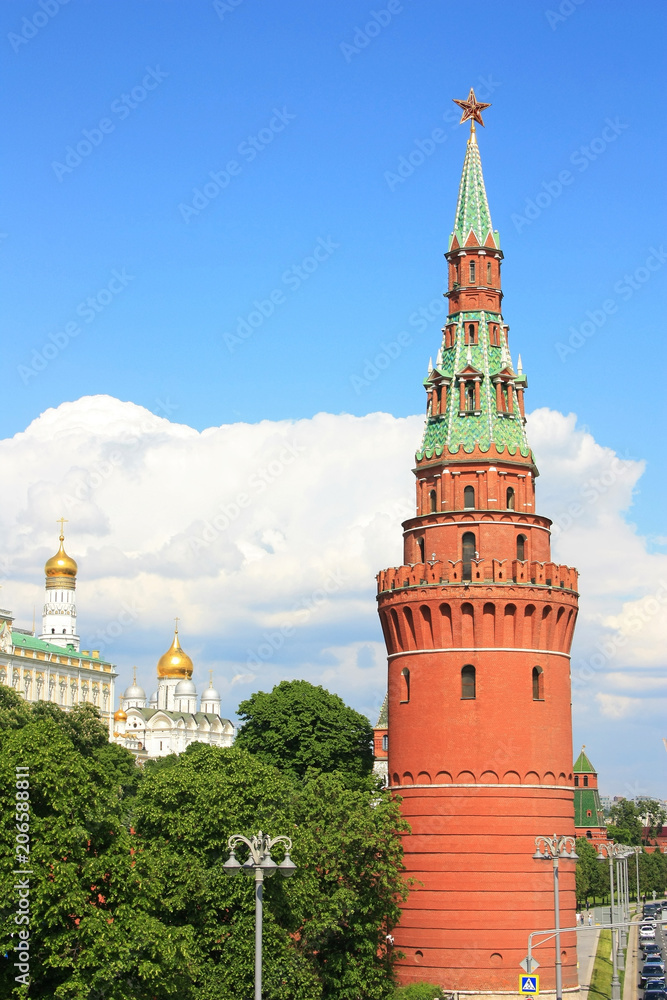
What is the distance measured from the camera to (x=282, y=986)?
48.1 metres

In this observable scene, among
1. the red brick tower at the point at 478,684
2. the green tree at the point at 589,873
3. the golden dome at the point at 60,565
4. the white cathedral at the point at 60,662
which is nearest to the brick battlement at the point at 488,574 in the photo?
the red brick tower at the point at 478,684

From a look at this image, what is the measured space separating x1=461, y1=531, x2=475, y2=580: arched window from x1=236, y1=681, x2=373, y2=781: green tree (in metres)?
19.8

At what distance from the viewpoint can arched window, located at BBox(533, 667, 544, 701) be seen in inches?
2509

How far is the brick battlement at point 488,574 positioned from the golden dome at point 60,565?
127 m

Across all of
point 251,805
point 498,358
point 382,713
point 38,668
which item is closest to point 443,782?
point 251,805

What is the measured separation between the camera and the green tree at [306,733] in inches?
3209

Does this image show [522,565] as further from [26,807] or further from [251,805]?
[26,807]

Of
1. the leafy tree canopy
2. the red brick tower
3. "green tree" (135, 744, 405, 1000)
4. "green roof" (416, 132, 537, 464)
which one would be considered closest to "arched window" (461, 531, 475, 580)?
the red brick tower

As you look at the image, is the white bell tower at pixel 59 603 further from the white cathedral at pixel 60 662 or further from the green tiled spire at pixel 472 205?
the green tiled spire at pixel 472 205

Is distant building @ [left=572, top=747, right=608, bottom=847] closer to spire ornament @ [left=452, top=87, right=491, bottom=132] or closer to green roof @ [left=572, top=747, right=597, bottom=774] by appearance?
green roof @ [left=572, top=747, right=597, bottom=774]

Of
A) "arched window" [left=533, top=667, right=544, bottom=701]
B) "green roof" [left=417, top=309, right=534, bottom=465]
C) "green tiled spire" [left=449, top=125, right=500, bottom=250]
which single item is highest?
"green tiled spire" [left=449, top=125, right=500, bottom=250]

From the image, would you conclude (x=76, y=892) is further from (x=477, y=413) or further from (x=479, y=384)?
(x=479, y=384)

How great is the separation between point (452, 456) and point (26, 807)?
3273 cm

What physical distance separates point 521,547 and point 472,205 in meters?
17.7
